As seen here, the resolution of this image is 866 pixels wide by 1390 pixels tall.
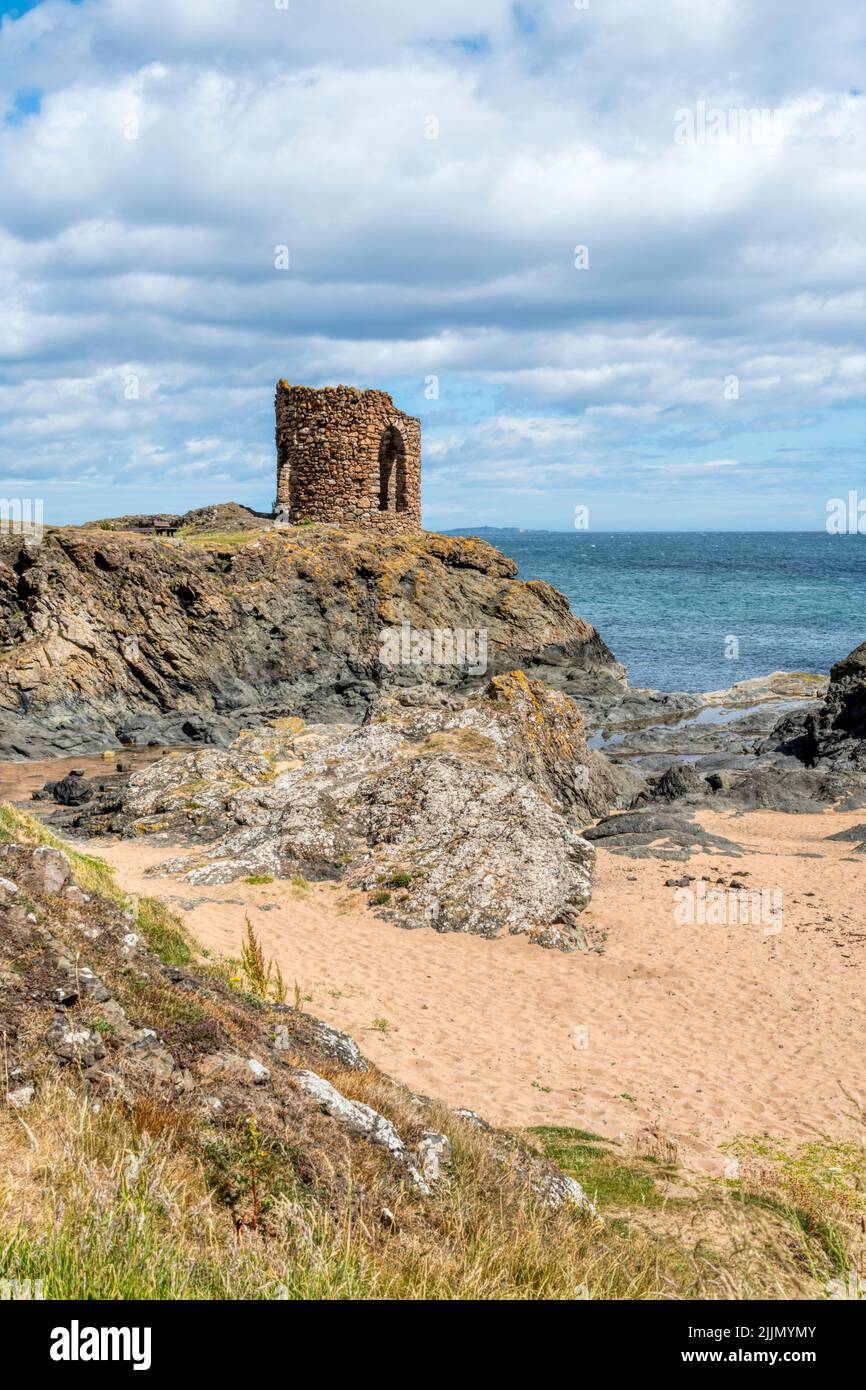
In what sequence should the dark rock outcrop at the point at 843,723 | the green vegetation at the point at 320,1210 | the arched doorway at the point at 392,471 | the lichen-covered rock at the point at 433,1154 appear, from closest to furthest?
the green vegetation at the point at 320,1210 → the lichen-covered rock at the point at 433,1154 → the dark rock outcrop at the point at 843,723 → the arched doorway at the point at 392,471

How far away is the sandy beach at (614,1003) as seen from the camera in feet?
29.5

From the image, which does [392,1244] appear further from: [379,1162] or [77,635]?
[77,635]

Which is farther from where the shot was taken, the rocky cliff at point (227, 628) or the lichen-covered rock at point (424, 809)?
the rocky cliff at point (227, 628)

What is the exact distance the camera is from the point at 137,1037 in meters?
5.38

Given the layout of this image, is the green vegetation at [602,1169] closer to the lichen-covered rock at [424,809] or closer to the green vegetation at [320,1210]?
the green vegetation at [320,1210]

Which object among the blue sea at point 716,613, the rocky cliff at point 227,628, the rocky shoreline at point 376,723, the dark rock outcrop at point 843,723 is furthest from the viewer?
the blue sea at point 716,613

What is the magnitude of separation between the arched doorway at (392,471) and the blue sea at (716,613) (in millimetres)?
14486

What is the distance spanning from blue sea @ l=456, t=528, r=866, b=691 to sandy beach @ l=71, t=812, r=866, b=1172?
29500 mm

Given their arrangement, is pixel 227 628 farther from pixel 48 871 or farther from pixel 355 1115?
pixel 355 1115

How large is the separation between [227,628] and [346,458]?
8.17 metres

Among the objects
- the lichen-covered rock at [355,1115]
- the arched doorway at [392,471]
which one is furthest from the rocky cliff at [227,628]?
the lichen-covered rock at [355,1115]

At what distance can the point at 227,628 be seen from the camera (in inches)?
1264

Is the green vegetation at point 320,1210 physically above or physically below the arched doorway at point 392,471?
below
